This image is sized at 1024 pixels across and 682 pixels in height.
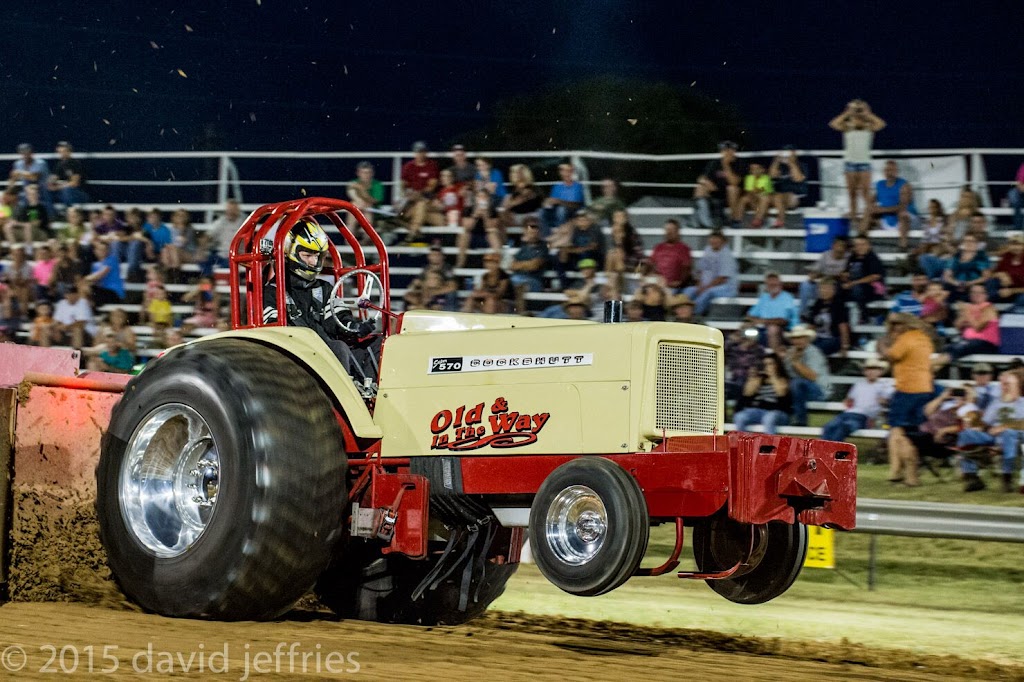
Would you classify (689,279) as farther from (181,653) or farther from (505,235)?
(181,653)

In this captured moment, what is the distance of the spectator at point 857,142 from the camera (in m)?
12.1

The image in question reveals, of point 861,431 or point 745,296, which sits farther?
point 745,296

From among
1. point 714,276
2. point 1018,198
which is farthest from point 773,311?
point 1018,198

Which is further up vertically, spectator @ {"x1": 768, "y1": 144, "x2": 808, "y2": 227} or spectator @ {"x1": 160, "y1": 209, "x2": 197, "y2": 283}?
spectator @ {"x1": 768, "y1": 144, "x2": 808, "y2": 227}

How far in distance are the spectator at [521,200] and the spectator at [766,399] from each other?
330cm

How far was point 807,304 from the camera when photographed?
36.8 ft

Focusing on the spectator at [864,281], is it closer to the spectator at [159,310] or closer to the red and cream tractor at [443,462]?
the red and cream tractor at [443,462]

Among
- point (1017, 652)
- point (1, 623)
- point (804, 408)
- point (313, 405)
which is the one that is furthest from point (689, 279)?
point (1, 623)

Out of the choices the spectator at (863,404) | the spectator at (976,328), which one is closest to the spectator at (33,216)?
the spectator at (863,404)

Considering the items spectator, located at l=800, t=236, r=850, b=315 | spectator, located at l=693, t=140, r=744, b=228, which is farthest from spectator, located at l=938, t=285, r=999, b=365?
spectator, located at l=693, t=140, r=744, b=228

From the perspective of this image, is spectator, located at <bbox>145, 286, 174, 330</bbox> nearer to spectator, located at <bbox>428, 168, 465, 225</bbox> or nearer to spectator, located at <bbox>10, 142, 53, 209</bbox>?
spectator, located at <bbox>10, 142, 53, 209</bbox>

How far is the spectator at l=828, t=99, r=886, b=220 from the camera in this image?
12.1m

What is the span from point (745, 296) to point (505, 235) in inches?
97.8

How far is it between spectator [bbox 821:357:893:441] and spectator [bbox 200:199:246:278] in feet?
22.8
